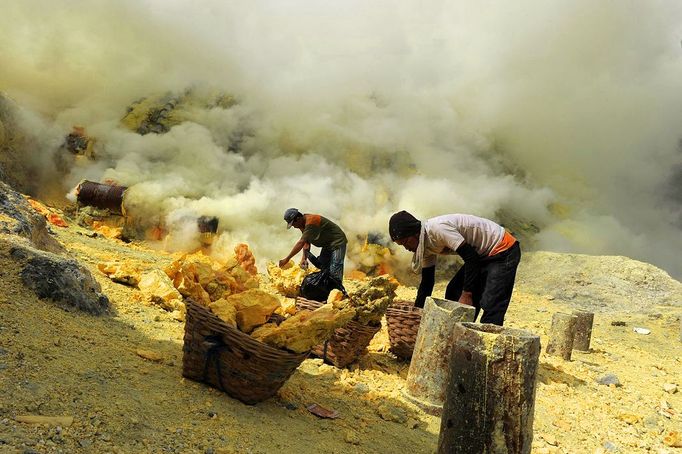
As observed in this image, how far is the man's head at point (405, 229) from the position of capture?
4.30 metres

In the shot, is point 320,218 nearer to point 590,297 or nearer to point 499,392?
point 499,392

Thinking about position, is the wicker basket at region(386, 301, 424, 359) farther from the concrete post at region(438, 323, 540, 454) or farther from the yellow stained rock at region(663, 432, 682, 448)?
the yellow stained rock at region(663, 432, 682, 448)

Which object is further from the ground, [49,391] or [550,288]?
[550,288]

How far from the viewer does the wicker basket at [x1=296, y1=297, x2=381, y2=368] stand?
447 cm

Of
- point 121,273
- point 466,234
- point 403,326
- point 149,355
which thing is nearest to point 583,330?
point 403,326

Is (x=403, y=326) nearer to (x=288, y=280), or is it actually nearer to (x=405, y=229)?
(x=405, y=229)

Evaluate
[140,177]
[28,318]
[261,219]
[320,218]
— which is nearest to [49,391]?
[28,318]

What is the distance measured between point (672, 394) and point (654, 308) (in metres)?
6.00

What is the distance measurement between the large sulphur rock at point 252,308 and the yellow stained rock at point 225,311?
0.18 ft

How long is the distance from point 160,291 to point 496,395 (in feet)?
12.7

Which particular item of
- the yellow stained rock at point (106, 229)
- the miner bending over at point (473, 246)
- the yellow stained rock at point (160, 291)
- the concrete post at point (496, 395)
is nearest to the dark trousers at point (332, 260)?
the miner bending over at point (473, 246)

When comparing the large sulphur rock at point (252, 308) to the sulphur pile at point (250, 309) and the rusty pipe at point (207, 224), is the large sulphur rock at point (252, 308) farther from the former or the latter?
the rusty pipe at point (207, 224)

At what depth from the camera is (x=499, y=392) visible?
2.62m

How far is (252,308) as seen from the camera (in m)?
3.31
